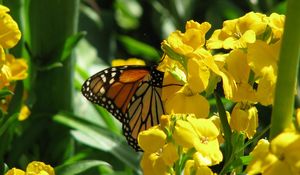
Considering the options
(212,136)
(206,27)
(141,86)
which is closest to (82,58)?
(141,86)

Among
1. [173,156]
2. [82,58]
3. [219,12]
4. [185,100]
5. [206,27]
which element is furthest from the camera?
[219,12]

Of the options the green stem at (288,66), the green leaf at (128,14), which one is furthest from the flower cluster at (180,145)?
the green leaf at (128,14)

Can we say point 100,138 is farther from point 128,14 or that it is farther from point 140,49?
point 128,14

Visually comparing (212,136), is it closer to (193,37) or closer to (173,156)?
(173,156)

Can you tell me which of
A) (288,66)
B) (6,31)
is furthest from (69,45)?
(288,66)

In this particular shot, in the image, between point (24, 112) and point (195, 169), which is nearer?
point (195, 169)

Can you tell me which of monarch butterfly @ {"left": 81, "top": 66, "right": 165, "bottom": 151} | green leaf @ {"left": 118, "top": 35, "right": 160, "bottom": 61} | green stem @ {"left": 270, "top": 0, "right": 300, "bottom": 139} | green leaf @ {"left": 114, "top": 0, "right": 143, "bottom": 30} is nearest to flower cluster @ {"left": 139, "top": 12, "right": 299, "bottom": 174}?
green stem @ {"left": 270, "top": 0, "right": 300, "bottom": 139}
